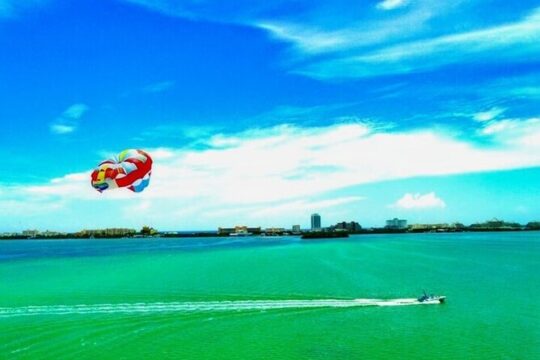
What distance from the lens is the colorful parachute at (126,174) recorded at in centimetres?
2548

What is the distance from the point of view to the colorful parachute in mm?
25484

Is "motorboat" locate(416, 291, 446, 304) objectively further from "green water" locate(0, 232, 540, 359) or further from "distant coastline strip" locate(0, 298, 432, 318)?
"green water" locate(0, 232, 540, 359)

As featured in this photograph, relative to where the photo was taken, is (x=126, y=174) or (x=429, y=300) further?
(x=429, y=300)

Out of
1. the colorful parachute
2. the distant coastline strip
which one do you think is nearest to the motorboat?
the distant coastline strip

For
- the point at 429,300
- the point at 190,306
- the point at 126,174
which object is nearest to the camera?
the point at 126,174

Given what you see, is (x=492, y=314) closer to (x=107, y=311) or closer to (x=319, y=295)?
(x=319, y=295)

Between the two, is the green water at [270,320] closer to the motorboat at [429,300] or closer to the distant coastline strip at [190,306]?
the distant coastline strip at [190,306]

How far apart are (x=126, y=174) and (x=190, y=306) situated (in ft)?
33.2

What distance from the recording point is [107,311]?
29047 mm

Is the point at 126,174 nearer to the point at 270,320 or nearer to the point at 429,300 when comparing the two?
the point at 270,320

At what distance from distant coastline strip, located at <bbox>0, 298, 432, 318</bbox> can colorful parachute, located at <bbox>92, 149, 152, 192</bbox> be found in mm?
8439

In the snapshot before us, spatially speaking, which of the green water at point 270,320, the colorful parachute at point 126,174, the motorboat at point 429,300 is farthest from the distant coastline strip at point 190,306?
the colorful parachute at point 126,174

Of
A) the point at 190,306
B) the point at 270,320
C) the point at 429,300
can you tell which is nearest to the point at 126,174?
the point at 190,306

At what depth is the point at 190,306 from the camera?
98.5ft
